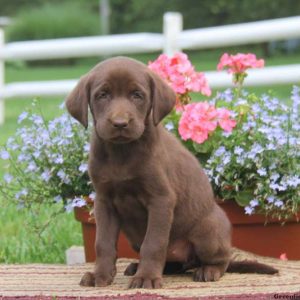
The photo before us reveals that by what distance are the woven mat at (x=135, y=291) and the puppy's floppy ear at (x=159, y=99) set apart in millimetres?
794

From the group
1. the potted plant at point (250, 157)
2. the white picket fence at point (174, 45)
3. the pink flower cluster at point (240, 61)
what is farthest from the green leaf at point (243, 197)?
the white picket fence at point (174, 45)

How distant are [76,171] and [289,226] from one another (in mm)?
1291

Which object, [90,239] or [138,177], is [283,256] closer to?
[90,239]

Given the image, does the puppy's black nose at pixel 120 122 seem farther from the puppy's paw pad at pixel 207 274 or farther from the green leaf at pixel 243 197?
the green leaf at pixel 243 197

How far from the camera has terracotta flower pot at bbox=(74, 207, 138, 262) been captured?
5.38 meters

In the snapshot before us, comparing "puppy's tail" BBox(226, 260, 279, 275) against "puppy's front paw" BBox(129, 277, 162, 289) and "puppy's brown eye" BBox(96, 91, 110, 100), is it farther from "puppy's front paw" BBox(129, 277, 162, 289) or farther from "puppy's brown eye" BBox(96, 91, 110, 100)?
"puppy's brown eye" BBox(96, 91, 110, 100)

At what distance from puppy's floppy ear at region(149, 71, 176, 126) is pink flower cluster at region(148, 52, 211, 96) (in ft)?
4.02

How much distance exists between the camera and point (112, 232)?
4.42 meters

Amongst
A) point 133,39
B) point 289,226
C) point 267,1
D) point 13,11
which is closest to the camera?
point 289,226

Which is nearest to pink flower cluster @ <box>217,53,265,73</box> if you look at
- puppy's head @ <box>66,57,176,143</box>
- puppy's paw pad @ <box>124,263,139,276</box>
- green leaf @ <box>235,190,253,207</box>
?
green leaf @ <box>235,190,253,207</box>

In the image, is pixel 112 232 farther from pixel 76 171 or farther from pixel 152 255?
pixel 76 171

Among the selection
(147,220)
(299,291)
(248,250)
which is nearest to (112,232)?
(147,220)

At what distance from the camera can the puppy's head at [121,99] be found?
410 centimetres

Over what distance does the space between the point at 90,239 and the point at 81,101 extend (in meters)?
1.29
